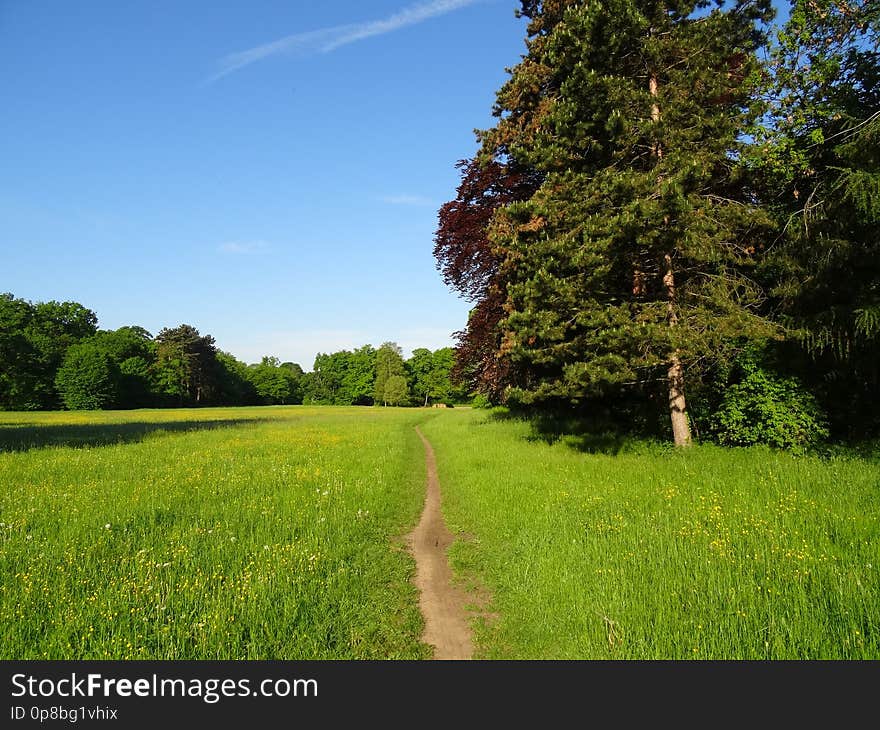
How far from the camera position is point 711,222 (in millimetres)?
11438

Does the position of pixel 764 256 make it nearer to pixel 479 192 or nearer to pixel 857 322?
pixel 857 322

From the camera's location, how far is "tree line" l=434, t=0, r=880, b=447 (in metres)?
11.0

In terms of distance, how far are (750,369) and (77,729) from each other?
15.8 m

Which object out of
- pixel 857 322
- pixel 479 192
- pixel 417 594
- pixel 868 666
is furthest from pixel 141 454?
pixel 857 322

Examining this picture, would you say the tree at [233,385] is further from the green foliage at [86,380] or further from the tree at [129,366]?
the green foliage at [86,380]

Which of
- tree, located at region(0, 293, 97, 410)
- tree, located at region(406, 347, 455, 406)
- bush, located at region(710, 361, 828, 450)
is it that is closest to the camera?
bush, located at region(710, 361, 828, 450)

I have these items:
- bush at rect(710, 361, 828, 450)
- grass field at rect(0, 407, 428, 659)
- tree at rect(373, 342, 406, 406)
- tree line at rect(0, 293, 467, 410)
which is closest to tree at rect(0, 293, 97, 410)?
tree line at rect(0, 293, 467, 410)

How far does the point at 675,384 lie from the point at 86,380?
92661mm

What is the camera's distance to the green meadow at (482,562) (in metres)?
4.31

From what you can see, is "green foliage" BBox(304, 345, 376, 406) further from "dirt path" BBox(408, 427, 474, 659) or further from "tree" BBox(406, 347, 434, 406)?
"dirt path" BBox(408, 427, 474, 659)

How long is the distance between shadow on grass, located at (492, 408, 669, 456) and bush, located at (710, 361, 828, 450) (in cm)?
218

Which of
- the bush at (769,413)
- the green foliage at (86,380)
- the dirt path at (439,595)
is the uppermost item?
the green foliage at (86,380)

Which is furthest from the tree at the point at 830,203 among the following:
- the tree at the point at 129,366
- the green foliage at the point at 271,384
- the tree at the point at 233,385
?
the green foliage at the point at 271,384

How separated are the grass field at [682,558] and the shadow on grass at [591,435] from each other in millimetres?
3031
